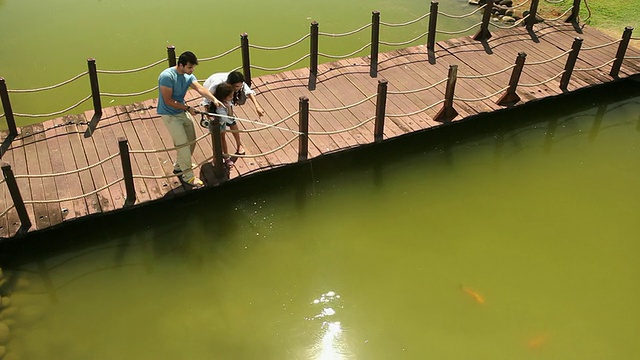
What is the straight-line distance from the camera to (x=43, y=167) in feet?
23.5

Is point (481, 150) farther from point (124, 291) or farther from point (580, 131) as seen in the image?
point (124, 291)

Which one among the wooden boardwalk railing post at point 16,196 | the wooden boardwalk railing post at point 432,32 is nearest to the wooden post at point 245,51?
the wooden boardwalk railing post at point 432,32

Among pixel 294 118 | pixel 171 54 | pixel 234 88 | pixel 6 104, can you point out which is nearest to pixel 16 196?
pixel 6 104

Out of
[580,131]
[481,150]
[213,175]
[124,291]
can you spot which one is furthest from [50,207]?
[580,131]

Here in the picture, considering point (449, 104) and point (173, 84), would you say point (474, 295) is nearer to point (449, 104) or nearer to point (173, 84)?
point (449, 104)

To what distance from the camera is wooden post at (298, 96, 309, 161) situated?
7221 mm

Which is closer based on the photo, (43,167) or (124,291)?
(124,291)

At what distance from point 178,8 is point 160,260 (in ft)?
22.2

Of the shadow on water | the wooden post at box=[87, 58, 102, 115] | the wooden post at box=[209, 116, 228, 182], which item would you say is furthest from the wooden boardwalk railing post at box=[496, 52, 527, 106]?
the wooden post at box=[87, 58, 102, 115]

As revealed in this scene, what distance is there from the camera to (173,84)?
6.43m

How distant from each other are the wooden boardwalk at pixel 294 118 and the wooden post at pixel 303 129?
9 cm

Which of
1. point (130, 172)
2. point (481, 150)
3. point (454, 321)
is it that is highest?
point (130, 172)

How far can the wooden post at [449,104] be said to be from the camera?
8.06m

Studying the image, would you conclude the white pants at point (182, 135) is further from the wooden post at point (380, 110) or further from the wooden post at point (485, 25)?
the wooden post at point (485, 25)
